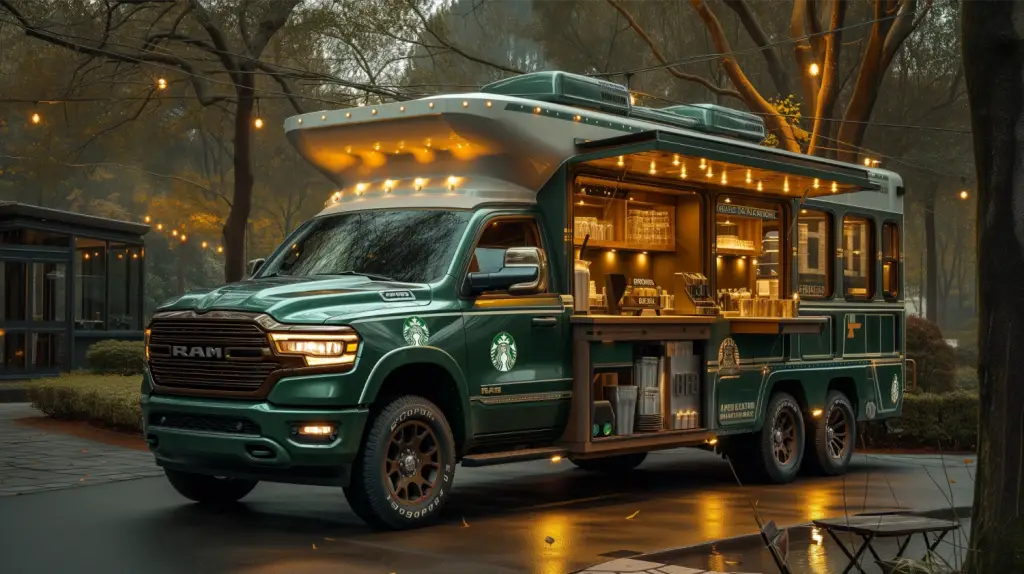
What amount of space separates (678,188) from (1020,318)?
703 cm

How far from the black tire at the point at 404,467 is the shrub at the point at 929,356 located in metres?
16.0

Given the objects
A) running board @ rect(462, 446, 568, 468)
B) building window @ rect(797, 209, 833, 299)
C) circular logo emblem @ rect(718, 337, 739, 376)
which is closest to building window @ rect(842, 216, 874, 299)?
building window @ rect(797, 209, 833, 299)

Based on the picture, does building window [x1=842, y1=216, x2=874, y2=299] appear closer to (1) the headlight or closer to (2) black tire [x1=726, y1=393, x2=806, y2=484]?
(2) black tire [x1=726, y1=393, x2=806, y2=484]

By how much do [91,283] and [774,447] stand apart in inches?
804

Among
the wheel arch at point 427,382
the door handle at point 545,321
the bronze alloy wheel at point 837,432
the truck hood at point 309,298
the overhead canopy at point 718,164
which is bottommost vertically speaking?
the bronze alloy wheel at point 837,432

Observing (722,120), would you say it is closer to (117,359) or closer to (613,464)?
(613,464)

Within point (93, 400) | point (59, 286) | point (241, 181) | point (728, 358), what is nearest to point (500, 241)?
point (728, 358)

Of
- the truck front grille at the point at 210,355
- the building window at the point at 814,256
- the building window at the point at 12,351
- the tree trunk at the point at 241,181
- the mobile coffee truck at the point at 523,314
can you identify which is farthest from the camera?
the building window at the point at 12,351

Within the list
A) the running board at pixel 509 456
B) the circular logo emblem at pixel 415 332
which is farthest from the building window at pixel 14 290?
the circular logo emblem at pixel 415 332

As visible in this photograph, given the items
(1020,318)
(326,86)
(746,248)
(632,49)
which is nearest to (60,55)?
(326,86)

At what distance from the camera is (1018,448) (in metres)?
7.01

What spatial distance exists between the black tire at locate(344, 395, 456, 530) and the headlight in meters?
0.58

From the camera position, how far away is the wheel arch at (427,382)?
10.0 m

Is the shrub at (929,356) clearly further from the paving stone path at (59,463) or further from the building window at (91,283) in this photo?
the building window at (91,283)
